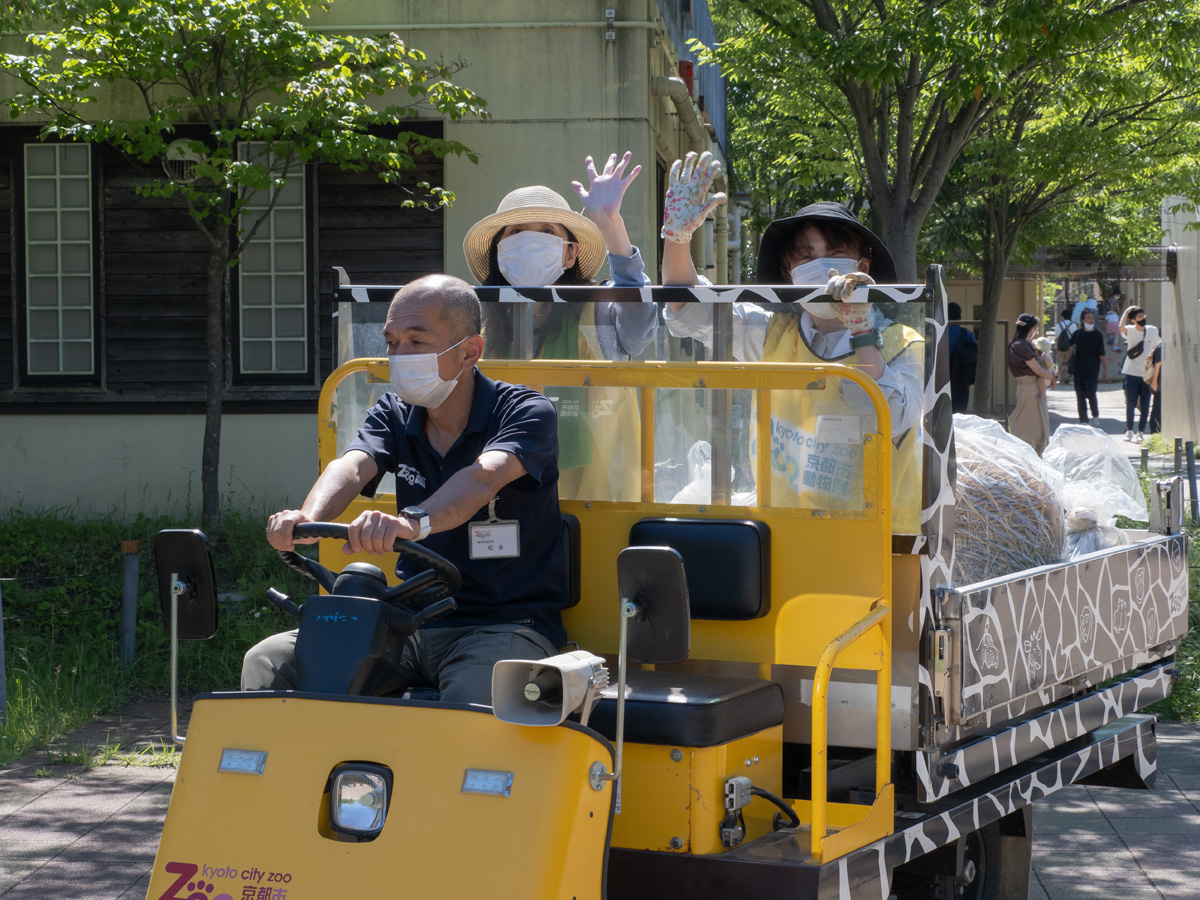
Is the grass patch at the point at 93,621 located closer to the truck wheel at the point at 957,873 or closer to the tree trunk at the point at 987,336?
the truck wheel at the point at 957,873

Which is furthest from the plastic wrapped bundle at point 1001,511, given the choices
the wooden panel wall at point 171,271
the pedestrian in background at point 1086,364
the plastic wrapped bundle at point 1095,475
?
the pedestrian in background at point 1086,364

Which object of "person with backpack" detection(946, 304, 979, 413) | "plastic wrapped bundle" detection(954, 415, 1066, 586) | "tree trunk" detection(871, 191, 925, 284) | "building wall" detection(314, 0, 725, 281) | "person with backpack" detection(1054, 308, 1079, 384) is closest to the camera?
"plastic wrapped bundle" detection(954, 415, 1066, 586)

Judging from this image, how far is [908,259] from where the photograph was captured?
10938mm

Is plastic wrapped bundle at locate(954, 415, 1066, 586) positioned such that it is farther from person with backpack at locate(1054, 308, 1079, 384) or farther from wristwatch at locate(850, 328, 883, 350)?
person with backpack at locate(1054, 308, 1079, 384)

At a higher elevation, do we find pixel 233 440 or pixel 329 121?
pixel 329 121

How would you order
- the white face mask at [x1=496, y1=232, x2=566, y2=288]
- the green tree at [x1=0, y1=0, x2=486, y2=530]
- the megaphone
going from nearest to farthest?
the megaphone < the white face mask at [x1=496, y1=232, x2=566, y2=288] < the green tree at [x1=0, y1=0, x2=486, y2=530]

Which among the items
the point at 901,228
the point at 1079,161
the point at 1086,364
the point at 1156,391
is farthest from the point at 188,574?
the point at 1156,391

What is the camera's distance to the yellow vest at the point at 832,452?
3.37m

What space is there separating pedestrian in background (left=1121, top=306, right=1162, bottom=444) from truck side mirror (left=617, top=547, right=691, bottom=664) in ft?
60.7

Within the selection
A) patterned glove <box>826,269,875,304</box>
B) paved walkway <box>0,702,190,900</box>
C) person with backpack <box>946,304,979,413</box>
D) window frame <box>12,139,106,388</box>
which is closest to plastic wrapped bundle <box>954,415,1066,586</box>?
patterned glove <box>826,269,875,304</box>

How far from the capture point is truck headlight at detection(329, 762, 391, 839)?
273cm

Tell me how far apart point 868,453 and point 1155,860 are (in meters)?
2.61

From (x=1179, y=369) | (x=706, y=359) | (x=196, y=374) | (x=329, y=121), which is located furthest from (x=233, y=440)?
(x=1179, y=369)

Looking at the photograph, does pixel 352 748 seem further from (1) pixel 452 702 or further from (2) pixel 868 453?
(2) pixel 868 453
